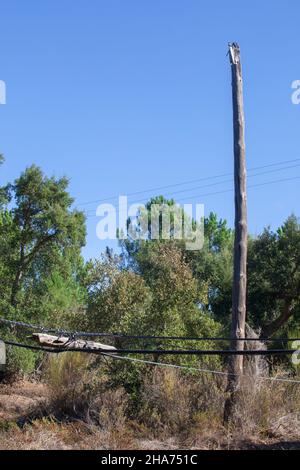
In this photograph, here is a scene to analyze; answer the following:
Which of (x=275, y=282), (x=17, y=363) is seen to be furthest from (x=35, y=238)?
(x=275, y=282)

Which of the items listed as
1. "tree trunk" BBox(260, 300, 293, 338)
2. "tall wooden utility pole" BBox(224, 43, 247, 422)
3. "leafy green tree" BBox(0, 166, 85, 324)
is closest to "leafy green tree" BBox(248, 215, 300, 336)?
"tree trunk" BBox(260, 300, 293, 338)

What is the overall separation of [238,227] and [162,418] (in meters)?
4.29

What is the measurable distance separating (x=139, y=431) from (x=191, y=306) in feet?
14.5

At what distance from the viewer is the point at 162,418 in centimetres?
1294

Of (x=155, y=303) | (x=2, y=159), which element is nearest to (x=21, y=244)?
(x=2, y=159)

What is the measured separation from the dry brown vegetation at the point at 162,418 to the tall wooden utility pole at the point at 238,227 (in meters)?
0.50

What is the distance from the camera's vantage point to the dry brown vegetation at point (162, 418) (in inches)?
459

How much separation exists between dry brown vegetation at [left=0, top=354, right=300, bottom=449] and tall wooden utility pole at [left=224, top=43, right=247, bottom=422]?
1.64 ft

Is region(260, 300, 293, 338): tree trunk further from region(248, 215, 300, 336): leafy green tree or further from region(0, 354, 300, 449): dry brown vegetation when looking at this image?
region(0, 354, 300, 449): dry brown vegetation

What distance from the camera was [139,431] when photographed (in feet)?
41.2

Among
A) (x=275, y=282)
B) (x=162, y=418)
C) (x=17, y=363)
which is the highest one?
(x=275, y=282)

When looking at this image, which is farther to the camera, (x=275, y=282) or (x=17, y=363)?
(x=275, y=282)

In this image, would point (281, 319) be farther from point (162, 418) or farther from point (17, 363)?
point (162, 418)

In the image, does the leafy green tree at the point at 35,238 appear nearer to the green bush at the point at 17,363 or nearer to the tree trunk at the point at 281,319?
the green bush at the point at 17,363
